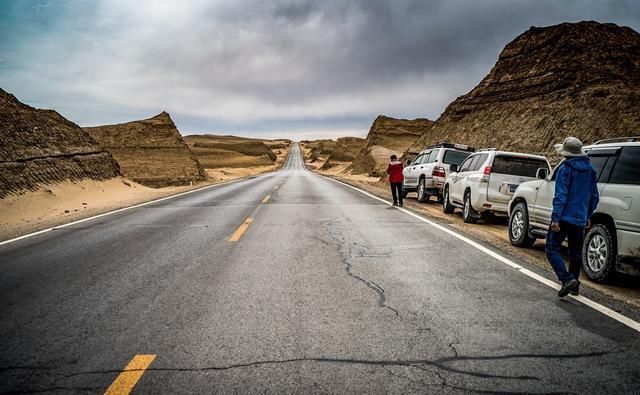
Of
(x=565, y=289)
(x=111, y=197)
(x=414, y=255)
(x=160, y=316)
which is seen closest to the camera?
(x=160, y=316)

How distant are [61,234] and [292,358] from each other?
8.20m

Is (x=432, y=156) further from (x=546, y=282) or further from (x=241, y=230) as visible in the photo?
(x=546, y=282)

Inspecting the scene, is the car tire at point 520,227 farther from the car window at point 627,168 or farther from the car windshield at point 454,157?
the car windshield at point 454,157

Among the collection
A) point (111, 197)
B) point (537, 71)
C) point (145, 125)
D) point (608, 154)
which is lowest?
point (111, 197)

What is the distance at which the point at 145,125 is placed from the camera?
125ft

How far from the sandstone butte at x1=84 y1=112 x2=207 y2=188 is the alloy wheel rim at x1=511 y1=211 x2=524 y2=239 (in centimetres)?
2949

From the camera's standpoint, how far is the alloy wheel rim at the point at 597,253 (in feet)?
17.7

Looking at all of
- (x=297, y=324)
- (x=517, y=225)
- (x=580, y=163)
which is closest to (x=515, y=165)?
(x=517, y=225)

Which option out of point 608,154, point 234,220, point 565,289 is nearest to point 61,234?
point 234,220

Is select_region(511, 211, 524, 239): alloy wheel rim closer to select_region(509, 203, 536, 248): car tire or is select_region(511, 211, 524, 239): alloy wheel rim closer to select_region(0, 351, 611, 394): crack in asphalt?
select_region(509, 203, 536, 248): car tire

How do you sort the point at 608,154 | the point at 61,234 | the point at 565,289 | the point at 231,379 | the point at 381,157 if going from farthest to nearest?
the point at 381,157 < the point at 61,234 < the point at 608,154 < the point at 565,289 < the point at 231,379

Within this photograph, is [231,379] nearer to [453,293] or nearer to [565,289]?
[453,293]

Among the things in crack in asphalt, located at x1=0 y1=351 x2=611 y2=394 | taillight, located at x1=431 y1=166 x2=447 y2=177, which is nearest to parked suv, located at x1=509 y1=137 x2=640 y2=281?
crack in asphalt, located at x1=0 y1=351 x2=611 y2=394

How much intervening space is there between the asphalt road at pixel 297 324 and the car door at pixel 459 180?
191 inches
